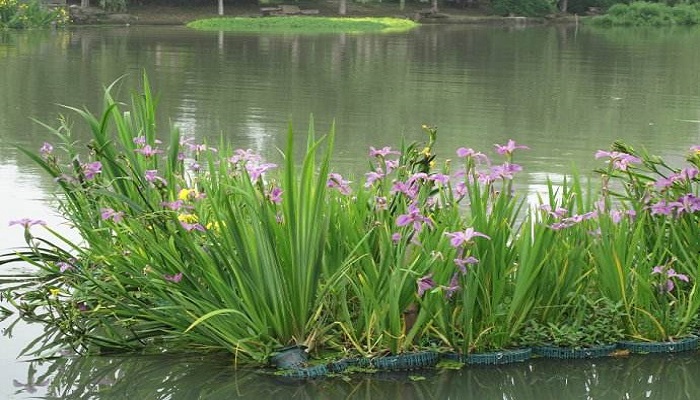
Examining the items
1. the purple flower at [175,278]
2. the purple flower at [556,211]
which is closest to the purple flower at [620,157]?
the purple flower at [556,211]

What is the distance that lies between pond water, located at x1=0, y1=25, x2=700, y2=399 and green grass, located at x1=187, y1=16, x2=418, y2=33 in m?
6.76

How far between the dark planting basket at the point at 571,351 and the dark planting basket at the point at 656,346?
7 centimetres

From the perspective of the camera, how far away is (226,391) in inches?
154

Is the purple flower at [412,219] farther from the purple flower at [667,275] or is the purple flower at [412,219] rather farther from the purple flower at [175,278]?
the purple flower at [667,275]

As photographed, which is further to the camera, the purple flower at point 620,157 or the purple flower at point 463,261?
the purple flower at point 620,157

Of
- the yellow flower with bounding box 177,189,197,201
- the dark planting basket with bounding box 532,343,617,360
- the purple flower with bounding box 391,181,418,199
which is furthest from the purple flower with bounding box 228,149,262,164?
the dark planting basket with bounding box 532,343,617,360

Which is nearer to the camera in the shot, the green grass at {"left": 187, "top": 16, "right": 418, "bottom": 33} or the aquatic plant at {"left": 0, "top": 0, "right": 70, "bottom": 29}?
the aquatic plant at {"left": 0, "top": 0, "right": 70, "bottom": 29}

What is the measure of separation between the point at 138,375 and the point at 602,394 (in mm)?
1671

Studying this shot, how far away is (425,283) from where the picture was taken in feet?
12.9

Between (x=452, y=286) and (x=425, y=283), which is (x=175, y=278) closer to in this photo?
(x=425, y=283)

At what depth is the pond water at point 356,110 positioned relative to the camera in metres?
4.05

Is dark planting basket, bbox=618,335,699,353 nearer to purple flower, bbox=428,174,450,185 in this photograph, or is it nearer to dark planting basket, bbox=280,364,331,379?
purple flower, bbox=428,174,450,185

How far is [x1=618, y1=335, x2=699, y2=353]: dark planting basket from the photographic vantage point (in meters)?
4.35

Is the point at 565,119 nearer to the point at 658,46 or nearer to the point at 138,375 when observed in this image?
the point at 138,375
